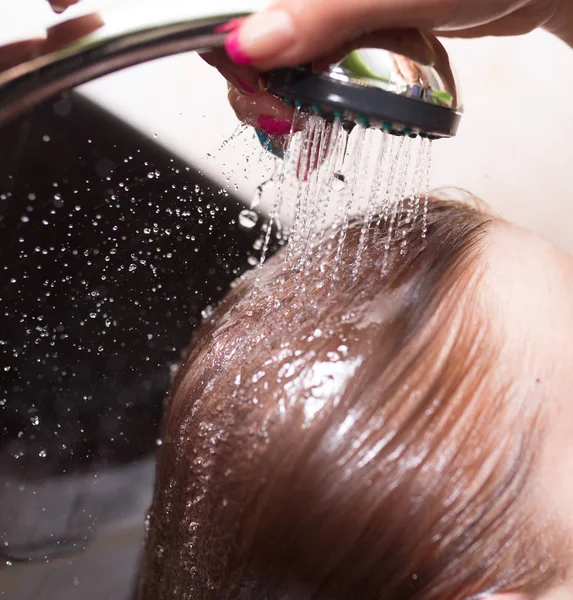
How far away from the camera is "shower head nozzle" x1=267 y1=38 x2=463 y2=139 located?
0.41 meters

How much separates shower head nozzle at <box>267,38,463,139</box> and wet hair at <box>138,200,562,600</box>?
0.46 feet

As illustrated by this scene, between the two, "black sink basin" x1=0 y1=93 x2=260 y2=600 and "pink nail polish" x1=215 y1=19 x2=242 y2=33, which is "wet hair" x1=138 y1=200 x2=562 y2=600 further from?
"black sink basin" x1=0 y1=93 x2=260 y2=600

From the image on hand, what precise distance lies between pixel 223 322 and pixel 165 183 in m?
0.25

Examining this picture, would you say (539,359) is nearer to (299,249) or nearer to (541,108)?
(299,249)

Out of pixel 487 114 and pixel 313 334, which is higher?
pixel 487 114

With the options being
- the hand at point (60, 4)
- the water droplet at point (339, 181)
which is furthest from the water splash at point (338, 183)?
the hand at point (60, 4)

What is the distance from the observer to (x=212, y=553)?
0.52m

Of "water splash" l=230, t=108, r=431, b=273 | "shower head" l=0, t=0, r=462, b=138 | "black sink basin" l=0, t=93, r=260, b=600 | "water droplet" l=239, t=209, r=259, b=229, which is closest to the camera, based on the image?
"shower head" l=0, t=0, r=462, b=138

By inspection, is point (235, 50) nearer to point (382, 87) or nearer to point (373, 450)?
point (382, 87)

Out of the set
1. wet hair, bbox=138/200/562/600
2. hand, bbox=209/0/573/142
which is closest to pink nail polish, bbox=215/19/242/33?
hand, bbox=209/0/573/142

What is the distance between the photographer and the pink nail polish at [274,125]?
1.81 ft

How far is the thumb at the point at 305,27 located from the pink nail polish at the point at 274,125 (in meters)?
0.13

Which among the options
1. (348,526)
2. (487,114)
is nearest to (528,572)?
(348,526)

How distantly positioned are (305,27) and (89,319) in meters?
0.56
